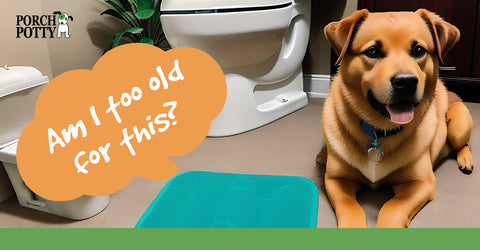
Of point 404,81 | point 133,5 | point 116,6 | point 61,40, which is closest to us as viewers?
point 404,81

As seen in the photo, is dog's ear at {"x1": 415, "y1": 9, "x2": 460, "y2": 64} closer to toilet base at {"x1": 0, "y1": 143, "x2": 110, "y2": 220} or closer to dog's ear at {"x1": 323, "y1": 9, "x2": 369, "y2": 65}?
dog's ear at {"x1": 323, "y1": 9, "x2": 369, "y2": 65}

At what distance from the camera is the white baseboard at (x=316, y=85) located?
2.18 metres

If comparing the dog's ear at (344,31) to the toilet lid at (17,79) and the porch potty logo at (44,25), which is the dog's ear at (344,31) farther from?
the porch potty logo at (44,25)

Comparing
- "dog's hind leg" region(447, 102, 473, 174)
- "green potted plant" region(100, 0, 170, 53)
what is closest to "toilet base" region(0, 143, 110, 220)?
"green potted plant" region(100, 0, 170, 53)

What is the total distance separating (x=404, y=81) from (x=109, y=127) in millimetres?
834

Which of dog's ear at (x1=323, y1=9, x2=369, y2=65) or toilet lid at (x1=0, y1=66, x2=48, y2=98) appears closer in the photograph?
dog's ear at (x1=323, y1=9, x2=369, y2=65)

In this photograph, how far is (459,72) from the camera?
6.04 feet

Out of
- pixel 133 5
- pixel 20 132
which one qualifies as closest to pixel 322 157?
pixel 20 132

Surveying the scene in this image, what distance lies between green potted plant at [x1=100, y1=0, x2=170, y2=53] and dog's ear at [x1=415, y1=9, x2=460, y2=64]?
1.28 metres

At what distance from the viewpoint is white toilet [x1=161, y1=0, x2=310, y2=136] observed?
1478 millimetres

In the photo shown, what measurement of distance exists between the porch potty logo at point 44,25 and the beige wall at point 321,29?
49.1 inches

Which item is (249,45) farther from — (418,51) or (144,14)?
(418,51)

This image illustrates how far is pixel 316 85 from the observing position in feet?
7.23

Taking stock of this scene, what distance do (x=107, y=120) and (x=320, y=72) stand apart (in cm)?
137
